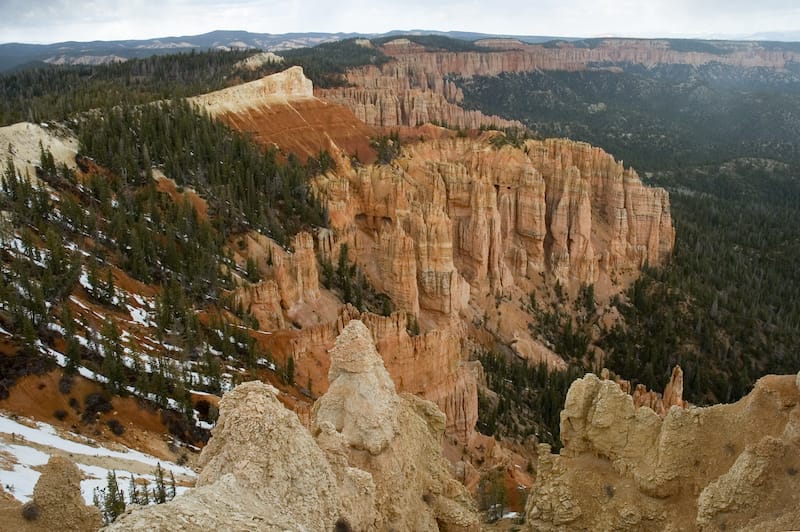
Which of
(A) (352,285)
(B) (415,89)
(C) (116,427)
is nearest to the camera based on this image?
(C) (116,427)

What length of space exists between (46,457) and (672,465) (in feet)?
49.8

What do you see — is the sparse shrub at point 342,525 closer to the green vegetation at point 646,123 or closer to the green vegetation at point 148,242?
the green vegetation at point 148,242

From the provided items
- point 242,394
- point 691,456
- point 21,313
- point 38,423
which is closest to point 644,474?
point 691,456

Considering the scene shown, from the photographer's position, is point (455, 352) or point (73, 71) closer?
point (455, 352)

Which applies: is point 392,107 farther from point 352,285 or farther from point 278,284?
point 278,284

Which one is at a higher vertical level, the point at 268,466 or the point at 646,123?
the point at 646,123

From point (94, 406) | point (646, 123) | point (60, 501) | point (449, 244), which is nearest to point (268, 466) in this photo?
point (60, 501)

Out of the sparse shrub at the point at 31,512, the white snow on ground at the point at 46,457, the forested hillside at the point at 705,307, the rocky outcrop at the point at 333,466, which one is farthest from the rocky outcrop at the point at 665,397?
the sparse shrub at the point at 31,512

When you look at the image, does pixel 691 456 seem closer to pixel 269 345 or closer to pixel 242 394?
pixel 242 394

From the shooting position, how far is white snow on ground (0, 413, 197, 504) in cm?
1398

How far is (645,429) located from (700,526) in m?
3.05

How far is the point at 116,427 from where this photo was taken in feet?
62.3

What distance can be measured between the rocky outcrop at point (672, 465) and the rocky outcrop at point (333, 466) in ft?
8.84

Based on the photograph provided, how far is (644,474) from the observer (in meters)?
14.5
